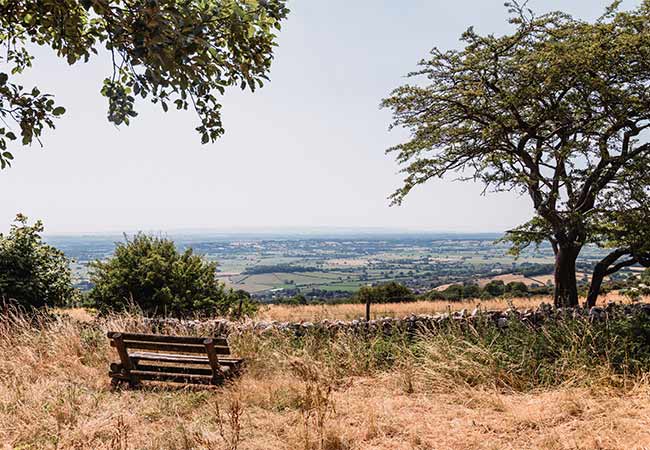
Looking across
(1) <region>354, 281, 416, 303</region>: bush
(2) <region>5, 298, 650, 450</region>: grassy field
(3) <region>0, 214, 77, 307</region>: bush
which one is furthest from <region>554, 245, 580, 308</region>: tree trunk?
(3) <region>0, 214, 77, 307</region>: bush

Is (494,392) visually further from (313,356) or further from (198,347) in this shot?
(198,347)

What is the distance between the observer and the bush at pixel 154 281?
1176cm

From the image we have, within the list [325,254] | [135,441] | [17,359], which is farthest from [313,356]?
[325,254]

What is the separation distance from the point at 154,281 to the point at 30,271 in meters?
2.98

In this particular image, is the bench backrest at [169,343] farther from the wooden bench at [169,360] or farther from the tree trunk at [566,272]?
the tree trunk at [566,272]

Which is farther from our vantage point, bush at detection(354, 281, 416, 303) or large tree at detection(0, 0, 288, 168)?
bush at detection(354, 281, 416, 303)

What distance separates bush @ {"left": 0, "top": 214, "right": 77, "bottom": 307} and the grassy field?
A: 3704 millimetres

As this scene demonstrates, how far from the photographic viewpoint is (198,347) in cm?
612

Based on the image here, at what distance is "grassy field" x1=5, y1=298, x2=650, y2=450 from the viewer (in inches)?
159

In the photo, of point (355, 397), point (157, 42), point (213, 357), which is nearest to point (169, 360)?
point (213, 357)

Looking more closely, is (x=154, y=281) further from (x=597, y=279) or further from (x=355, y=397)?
(x=597, y=279)

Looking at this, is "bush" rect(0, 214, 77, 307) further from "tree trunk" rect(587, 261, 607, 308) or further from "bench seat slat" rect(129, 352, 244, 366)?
"tree trunk" rect(587, 261, 607, 308)

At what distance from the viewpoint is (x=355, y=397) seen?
18.0ft

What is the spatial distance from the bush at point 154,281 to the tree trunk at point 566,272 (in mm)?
9825
